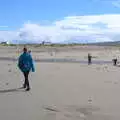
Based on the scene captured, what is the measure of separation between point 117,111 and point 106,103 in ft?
4.17

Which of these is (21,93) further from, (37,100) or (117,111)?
(117,111)

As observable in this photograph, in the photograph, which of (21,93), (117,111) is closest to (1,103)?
(21,93)

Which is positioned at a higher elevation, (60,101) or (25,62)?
(25,62)

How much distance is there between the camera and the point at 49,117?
1044 centimetres

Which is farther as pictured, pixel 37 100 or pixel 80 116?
pixel 37 100

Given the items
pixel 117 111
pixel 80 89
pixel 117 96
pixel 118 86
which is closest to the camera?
pixel 117 111

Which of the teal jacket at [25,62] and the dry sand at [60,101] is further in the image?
the teal jacket at [25,62]

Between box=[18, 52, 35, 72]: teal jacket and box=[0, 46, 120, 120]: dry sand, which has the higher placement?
box=[18, 52, 35, 72]: teal jacket

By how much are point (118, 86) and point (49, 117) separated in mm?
6847

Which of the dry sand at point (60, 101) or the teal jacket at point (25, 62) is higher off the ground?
the teal jacket at point (25, 62)

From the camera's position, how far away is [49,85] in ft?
55.7

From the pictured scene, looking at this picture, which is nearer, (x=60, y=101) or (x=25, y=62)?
(x=60, y=101)

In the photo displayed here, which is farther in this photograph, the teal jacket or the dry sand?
the teal jacket

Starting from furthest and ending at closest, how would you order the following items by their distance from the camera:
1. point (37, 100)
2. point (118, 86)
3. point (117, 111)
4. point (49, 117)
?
point (118, 86), point (37, 100), point (117, 111), point (49, 117)
